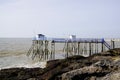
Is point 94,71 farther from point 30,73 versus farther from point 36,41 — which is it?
point 36,41

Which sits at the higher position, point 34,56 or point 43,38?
point 43,38

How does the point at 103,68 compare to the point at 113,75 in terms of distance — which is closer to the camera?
the point at 113,75

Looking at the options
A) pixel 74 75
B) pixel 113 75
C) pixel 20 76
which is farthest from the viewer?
pixel 20 76

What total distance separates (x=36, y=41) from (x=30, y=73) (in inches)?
1695

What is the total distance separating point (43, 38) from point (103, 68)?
42834mm

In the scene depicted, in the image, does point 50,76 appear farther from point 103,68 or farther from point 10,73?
point 10,73

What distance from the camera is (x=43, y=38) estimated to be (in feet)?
182

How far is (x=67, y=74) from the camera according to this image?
12.8 meters

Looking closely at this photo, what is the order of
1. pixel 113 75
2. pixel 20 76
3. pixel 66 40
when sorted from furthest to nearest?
pixel 66 40
pixel 20 76
pixel 113 75

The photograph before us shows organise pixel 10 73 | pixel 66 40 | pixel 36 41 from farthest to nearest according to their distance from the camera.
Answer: pixel 36 41 → pixel 66 40 → pixel 10 73

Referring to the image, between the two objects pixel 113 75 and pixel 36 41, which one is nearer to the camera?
pixel 113 75

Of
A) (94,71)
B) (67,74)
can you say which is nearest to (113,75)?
(94,71)

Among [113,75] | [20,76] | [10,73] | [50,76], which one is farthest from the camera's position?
[10,73]

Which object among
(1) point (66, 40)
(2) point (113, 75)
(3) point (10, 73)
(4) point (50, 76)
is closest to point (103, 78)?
(2) point (113, 75)
